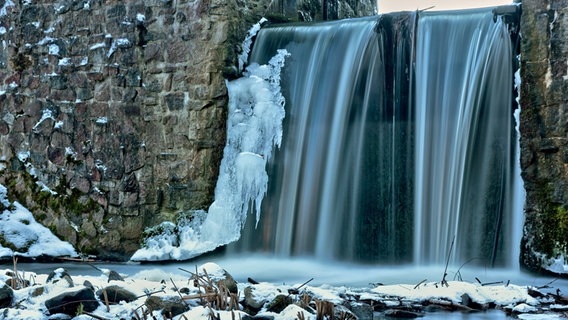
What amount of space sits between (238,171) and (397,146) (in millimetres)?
1517

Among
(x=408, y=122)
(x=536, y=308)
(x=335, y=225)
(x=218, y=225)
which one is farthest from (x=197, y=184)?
(x=536, y=308)

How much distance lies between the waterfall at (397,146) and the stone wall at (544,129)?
0.49 feet

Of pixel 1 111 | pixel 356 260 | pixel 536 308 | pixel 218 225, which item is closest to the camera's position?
pixel 536 308

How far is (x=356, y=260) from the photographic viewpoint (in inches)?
259

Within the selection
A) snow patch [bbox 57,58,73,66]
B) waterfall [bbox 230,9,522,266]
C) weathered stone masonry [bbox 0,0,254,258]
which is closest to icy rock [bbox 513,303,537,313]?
waterfall [bbox 230,9,522,266]

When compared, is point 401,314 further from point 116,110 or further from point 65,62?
point 65,62

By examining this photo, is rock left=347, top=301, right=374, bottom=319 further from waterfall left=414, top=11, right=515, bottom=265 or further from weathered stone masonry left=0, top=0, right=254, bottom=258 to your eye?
weathered stone masonry left=0, top=0, right=254, bottom=258

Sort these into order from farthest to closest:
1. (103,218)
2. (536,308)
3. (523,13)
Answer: (103,218), (523,13), (536,308)

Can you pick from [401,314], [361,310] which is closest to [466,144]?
[401,314]

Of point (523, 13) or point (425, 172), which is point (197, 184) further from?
point (523, 13)

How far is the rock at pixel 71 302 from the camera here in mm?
3803

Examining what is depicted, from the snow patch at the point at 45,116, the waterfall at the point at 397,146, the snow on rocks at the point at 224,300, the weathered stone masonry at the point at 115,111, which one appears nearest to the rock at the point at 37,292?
the snow on rocks at the point at 224,300

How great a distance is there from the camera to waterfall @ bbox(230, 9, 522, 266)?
6.16 metres

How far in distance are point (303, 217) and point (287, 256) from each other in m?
0.36
